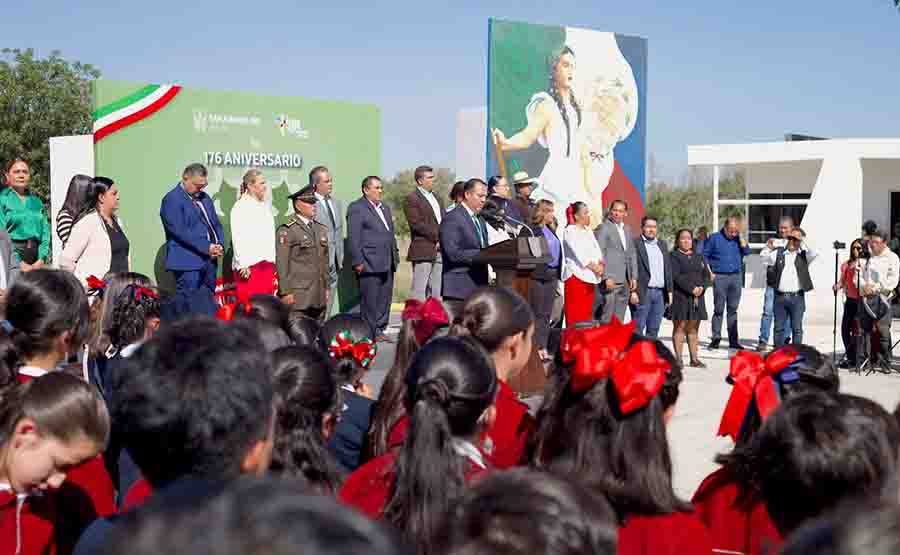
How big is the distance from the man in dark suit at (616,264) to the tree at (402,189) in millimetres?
26037

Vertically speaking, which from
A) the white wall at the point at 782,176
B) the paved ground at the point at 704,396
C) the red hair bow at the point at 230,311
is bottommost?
the paved ground at the point at 704,396

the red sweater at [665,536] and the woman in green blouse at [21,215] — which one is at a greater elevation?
the woman in green blouse at [21,215]

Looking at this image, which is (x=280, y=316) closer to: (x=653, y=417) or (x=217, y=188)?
(x=653, y=417)

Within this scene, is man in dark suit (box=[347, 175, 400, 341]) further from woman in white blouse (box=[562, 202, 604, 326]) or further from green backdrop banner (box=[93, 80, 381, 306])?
woman in white blouse (box=[562, 202, 604, 326])

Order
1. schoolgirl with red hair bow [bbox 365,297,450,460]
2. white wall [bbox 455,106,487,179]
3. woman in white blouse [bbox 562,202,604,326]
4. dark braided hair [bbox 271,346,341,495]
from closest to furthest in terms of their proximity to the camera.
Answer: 1. dark braided hair [bbox 271,346,341,495]
2. schoolgirl with red hair bow [bbox 365,297,450,460]
3. woman in white blouse [bbox 562,202,604,326]
4. white wall [bbox 455,106,487,179]

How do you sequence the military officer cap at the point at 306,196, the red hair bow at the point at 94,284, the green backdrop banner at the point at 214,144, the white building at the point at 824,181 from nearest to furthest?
the red hair bow at the point at 94,284 < the green backdrop banner at the point at 214,144 < the military officer cap at the point at 306,196 < the white building at the point at 824,181

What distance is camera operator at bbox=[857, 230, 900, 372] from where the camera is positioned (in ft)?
36.6

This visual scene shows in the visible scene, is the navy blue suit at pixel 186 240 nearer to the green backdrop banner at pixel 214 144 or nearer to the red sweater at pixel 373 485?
the green backdrop banner at pixel 214 144

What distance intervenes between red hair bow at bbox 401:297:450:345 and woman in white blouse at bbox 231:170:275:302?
19.6 feet

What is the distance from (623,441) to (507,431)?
3.52 ft

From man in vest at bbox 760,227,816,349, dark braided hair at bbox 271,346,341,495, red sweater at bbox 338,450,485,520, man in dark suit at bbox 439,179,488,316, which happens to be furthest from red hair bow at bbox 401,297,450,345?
man in vest at bbox 760,227,816,349

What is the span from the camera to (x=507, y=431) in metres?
3.46

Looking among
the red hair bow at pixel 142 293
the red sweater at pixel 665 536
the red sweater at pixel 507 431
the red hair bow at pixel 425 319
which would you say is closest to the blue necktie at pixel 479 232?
the red hair bow at pixel 425 319

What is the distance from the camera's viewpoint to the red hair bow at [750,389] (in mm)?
3160
